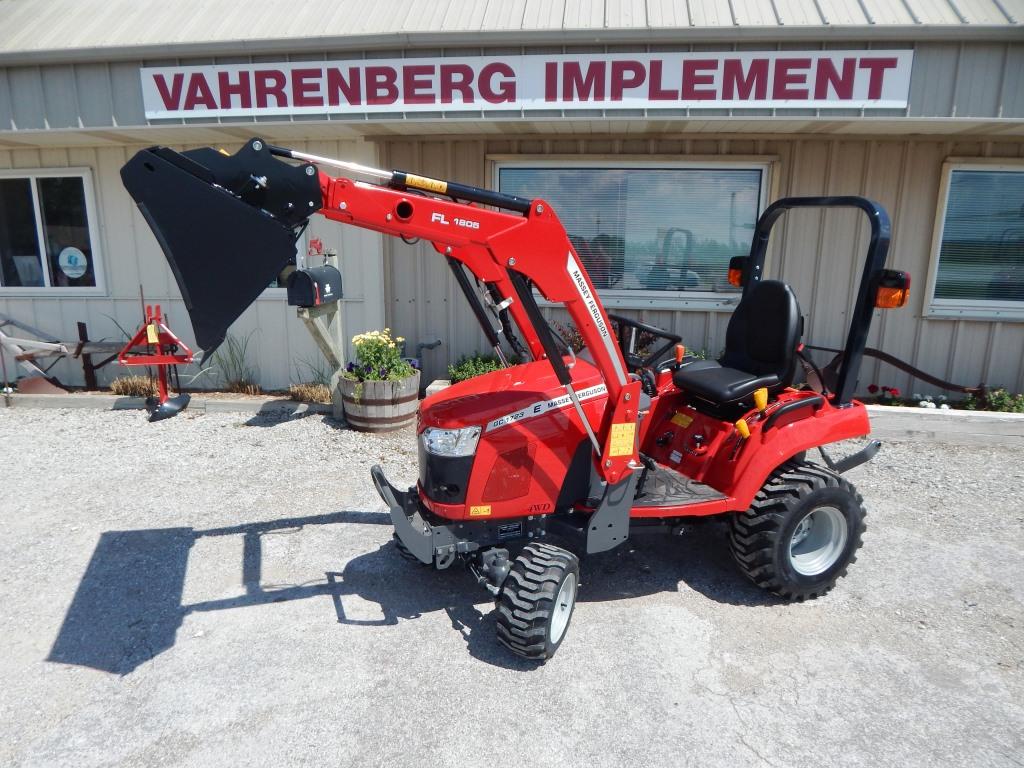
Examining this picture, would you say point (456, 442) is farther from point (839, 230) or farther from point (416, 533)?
point (839, 230)

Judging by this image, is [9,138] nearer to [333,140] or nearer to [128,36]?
[128,36]

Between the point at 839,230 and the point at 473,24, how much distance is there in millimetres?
4081

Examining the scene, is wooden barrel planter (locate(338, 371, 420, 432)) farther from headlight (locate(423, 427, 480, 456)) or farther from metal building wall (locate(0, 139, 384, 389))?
headlight (locate(423, 427, 480, 456))

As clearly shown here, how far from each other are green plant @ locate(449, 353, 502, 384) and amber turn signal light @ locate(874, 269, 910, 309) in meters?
4.03

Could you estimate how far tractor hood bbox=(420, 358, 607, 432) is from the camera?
3217 mm

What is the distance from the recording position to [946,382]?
6.70m

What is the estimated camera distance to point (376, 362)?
6.32 metres

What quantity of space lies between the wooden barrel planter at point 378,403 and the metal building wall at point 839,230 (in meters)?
1.43

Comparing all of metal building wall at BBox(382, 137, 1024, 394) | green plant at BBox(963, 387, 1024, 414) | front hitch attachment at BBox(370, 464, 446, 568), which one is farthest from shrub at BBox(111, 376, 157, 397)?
green plant at BBox(963, 387, 1024, 414)

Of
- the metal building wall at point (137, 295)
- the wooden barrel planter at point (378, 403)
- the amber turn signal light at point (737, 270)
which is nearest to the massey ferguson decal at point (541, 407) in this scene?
the amber turn signal light at point (737, 270)

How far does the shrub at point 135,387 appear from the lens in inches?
286

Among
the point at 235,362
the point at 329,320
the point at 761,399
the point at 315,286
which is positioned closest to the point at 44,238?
the point at 235,362

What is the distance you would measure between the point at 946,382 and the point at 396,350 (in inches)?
213

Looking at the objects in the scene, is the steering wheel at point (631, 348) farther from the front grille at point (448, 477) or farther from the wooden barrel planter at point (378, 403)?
the wooden barrel planter at point (378, 403)
